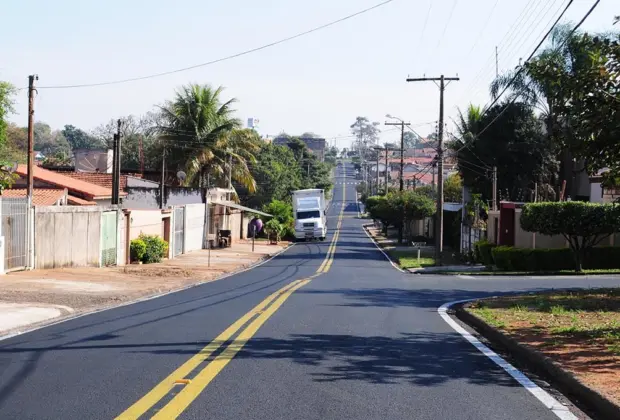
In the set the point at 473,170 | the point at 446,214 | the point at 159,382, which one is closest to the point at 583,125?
the point at 159,382

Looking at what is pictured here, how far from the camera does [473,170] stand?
54719 millimetres

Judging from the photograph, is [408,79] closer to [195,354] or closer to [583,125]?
[583,125]

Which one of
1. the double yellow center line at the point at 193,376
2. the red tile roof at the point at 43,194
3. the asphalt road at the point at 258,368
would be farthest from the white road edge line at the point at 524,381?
the red tile roof at the point at 43,194

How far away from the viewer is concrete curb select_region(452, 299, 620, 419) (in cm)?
698

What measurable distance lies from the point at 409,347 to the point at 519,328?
8.33ft

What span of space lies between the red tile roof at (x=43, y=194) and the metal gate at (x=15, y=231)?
22.3 ft

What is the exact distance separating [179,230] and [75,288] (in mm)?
22749

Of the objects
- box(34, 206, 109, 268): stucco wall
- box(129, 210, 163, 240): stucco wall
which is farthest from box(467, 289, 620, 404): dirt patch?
box(129, 210, 163, 240): stucco wall

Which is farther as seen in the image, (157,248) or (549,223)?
(157,248)

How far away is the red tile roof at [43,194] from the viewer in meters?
31.1

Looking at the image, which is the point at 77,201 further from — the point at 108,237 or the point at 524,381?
the point at 524,381

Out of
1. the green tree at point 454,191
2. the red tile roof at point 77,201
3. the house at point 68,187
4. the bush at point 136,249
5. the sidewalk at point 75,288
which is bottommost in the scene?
the sidewalk at point 75,288

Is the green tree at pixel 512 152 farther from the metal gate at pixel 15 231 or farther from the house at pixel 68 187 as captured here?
the metal gate at pixel 15 231

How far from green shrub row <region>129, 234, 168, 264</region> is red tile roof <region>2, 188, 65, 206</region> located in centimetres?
379
